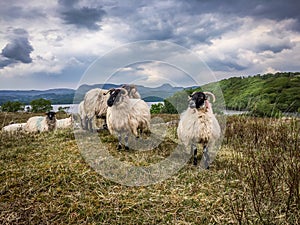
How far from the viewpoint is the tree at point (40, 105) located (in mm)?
26750

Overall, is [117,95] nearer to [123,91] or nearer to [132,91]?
[123,91]

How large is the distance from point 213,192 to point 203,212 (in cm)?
83

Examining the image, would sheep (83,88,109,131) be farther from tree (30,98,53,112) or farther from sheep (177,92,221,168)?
tree (30,98,53,112)

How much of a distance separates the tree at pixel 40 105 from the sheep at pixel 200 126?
77.5 feet

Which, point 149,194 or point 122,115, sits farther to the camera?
point 122,115

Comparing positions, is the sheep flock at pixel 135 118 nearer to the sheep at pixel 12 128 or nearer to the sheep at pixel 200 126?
the sheep at pixel 200 126

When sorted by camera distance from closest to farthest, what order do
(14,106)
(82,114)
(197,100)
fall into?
1. (197,100)
2. (82,114)
3. (14,106)

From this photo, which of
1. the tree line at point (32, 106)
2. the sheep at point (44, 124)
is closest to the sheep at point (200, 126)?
the sheep at point (44, 124)

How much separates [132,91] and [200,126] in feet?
8.78

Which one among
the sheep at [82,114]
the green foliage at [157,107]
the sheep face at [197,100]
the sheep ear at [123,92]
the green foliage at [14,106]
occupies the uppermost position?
the sheep ear at [123,92]

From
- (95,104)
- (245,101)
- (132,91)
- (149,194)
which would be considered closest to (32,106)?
(95,104)

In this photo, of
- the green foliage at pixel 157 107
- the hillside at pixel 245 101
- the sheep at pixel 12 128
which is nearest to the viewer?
the hillside at pixel 245 101

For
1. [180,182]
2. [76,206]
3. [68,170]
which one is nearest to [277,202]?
[180,182]

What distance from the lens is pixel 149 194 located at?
4.75 m
